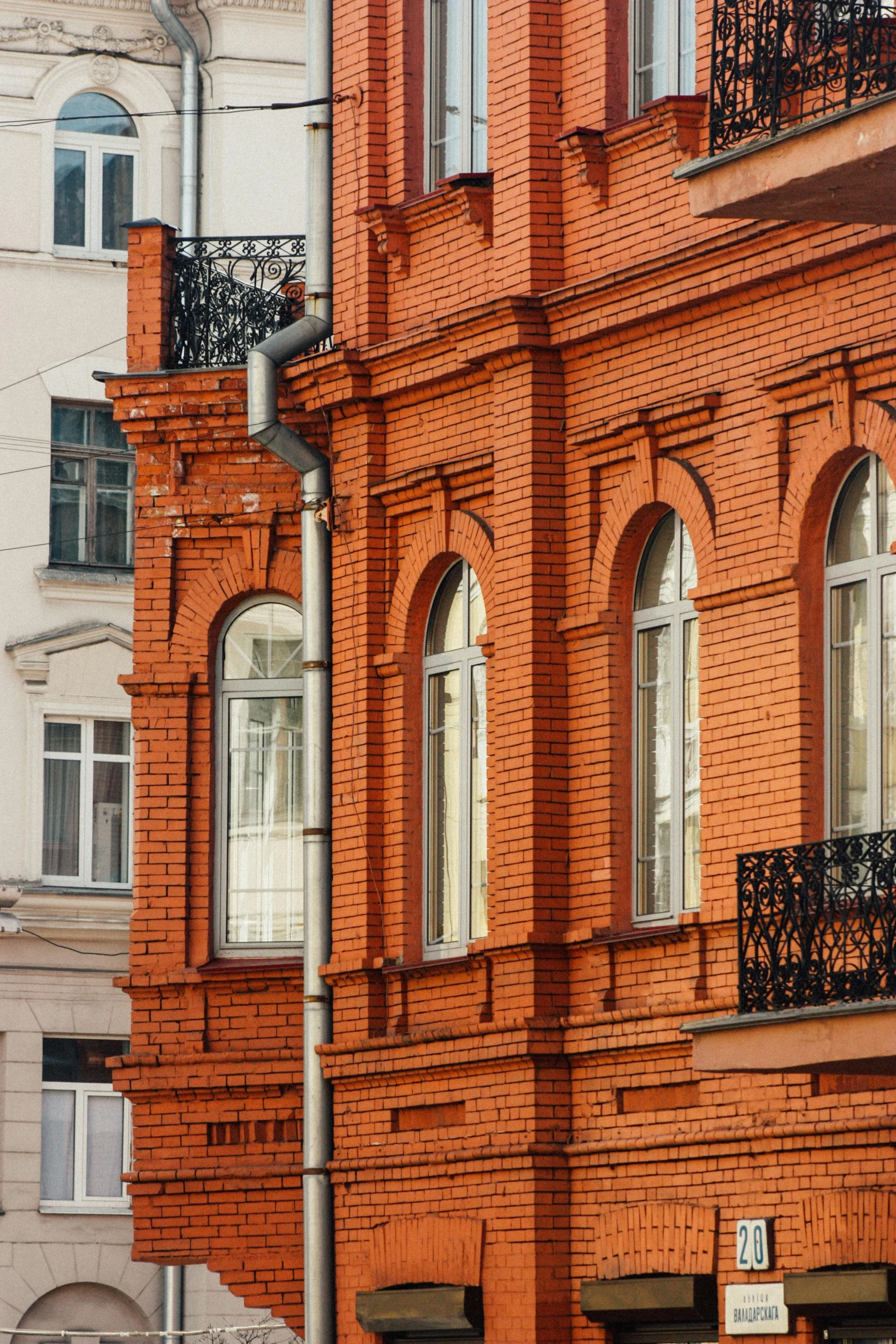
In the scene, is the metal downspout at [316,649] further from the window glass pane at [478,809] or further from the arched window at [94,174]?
the arched window at [94,174]

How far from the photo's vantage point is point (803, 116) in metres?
14.6

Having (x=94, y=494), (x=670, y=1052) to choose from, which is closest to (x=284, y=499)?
(x=670, y=1052)

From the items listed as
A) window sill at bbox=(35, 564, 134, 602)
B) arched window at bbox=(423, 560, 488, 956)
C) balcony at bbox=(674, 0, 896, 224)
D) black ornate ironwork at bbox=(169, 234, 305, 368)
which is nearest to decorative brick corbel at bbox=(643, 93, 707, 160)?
balcony at bbox=(674, 0, 896, 224)

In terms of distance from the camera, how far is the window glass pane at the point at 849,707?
1577cm

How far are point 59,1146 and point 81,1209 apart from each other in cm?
67

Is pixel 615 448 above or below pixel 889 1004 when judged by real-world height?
above

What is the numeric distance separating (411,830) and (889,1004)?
581cm

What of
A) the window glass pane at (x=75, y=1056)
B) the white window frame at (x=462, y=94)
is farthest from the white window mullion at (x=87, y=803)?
the white window frame at (x=462, y=94)

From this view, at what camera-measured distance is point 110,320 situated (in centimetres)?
3150

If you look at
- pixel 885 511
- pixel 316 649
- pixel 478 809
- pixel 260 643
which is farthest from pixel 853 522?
pixel 260 643

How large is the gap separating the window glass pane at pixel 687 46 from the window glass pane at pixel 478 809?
145 inches

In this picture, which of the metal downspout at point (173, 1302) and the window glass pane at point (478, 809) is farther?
the metal downspout at point (173, 1302)

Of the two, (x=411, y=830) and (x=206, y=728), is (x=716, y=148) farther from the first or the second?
(x=206, y=728)

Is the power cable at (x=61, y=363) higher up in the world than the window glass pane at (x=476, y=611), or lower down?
higher up
